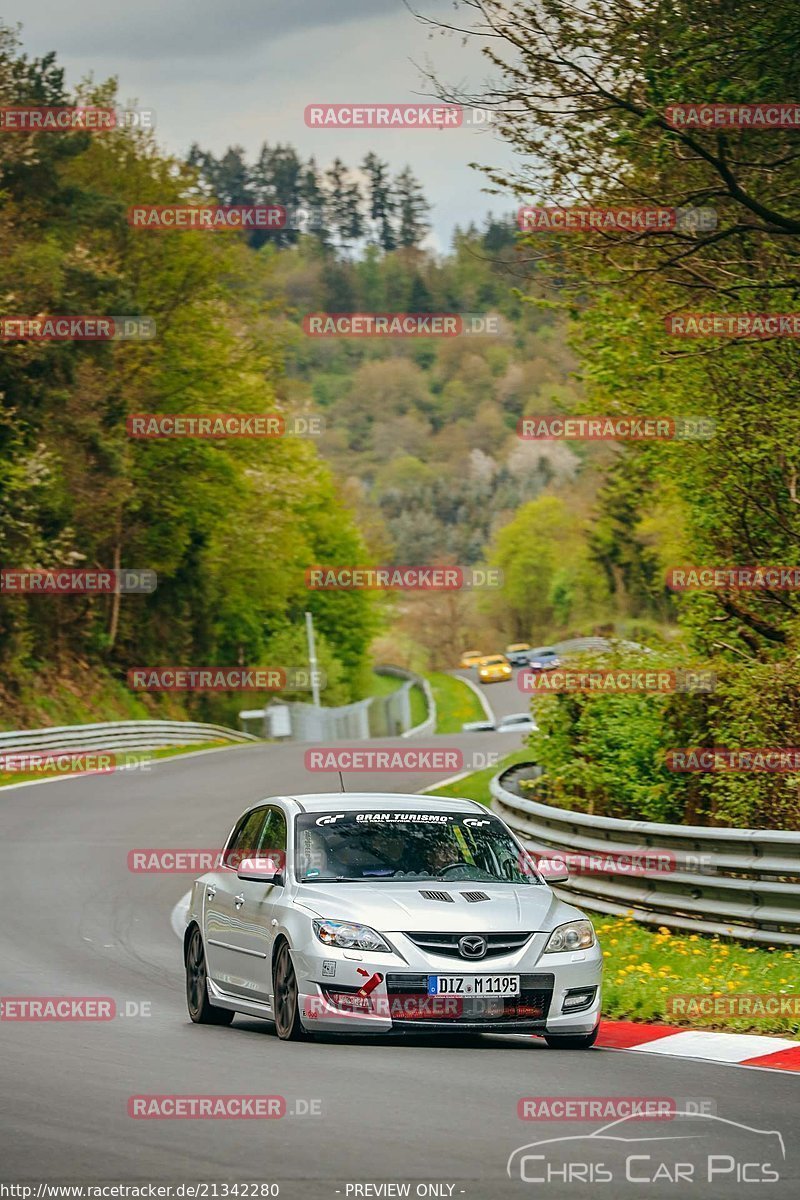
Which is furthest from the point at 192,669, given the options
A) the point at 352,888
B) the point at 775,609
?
the point at 352,888

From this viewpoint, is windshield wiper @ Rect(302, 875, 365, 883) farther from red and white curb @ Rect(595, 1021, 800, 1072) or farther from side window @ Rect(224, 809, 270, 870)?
red and white curb @ Rect(595, 1021, 800, 1072)

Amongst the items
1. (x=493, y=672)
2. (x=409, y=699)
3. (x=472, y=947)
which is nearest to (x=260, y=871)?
(x=472, y=947)

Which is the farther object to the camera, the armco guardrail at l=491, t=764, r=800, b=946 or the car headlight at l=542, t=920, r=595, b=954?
the armco guardrail at l=491, t=764, r=800, b=946

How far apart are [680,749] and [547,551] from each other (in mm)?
138202

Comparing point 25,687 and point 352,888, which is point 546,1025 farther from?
point 25,687
